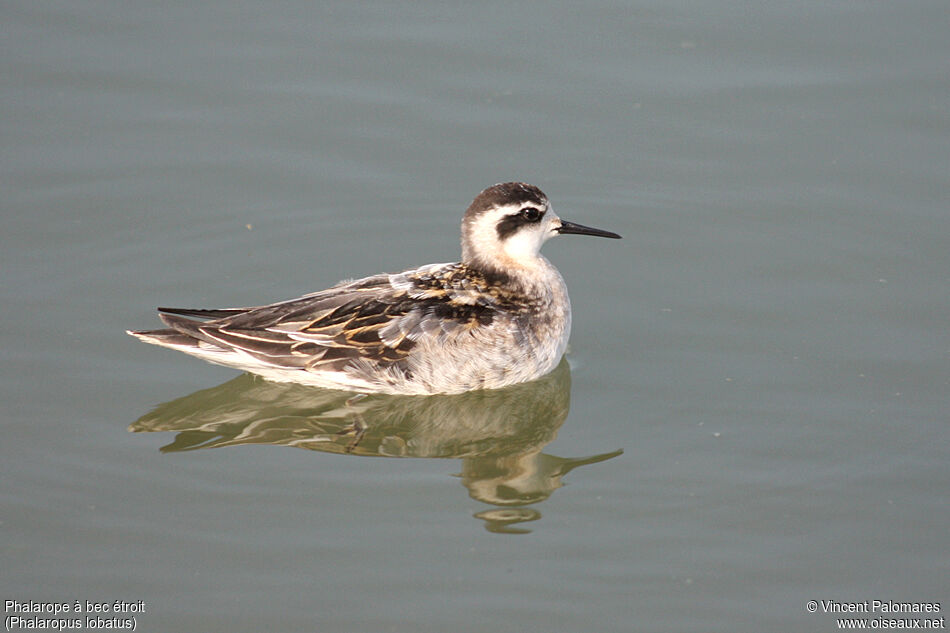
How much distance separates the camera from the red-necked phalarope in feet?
34.0

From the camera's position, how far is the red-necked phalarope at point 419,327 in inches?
408

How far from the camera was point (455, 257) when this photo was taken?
40.3 ft

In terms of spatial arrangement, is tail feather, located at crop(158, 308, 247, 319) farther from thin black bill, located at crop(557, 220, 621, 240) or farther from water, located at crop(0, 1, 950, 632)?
thin black bill, located at crop(557, 220, 621, 240)

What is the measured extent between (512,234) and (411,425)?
193 cm

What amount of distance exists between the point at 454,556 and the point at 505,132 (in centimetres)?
610

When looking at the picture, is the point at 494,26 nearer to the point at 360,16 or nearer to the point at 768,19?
the point at 360,16

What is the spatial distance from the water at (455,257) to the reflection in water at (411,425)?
34 mm

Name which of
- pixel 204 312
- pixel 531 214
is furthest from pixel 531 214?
pixel 204 312

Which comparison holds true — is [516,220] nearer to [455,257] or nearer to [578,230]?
[578,230]

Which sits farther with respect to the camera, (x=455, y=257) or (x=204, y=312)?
(x=455, y=257)

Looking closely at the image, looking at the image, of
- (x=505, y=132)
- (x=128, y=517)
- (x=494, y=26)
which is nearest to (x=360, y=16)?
(x=494, y=26)

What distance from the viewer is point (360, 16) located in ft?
49.9

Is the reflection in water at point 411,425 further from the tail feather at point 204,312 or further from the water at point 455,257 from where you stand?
the tail feather at point 204,312

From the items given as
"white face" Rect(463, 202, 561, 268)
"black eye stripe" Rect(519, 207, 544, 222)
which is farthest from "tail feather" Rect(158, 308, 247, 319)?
"black eye stripe" Rect(519, 207, 544, 222)
